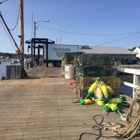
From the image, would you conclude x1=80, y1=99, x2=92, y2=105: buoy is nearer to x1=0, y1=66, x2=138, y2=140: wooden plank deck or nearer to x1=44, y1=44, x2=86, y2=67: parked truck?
x1=0, y1=66, x2=138, y2=140: wooden plank deck

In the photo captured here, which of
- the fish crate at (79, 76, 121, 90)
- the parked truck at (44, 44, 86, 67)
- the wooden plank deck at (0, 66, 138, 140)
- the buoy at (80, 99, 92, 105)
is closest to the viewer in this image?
the wooden plank deck at (0, 66, 138, 140)

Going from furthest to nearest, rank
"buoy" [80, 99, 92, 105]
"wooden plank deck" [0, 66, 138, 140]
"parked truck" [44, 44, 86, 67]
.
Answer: "parked truck" [44, 44, 86, 67], "buoy" [80, 99, 92, 105], "wooden plank deck" [0, 66, 138, 140]

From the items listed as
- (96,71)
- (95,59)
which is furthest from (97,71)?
(95,59)

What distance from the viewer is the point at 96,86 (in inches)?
222

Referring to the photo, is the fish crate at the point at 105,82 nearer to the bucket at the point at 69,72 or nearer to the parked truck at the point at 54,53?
the bucket at the point at 69,72

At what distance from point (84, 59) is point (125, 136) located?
354cm

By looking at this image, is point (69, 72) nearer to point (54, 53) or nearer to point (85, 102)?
point (85, 102)

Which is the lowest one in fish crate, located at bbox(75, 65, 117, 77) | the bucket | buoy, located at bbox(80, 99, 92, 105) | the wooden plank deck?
the wooden plank deck

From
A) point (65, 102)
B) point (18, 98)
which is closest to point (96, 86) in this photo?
point (65, 102)

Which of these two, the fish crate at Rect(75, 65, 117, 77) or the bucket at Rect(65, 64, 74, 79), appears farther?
the bucket at Rect(65, 64, 74, 79)

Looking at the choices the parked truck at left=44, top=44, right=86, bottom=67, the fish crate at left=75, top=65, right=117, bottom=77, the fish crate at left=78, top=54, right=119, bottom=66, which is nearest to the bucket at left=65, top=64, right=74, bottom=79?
the fish crate at left=78, top=54, right=119, bottom=66

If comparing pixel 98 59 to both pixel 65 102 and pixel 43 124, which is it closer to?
pixel 65 102

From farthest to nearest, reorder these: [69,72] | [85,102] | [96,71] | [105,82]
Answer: [69,72] → [96,71] → [105,82] → [85,102]

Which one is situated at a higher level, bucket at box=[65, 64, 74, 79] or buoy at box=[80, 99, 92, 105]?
bucket at box=[65, 64, 74, 79]
